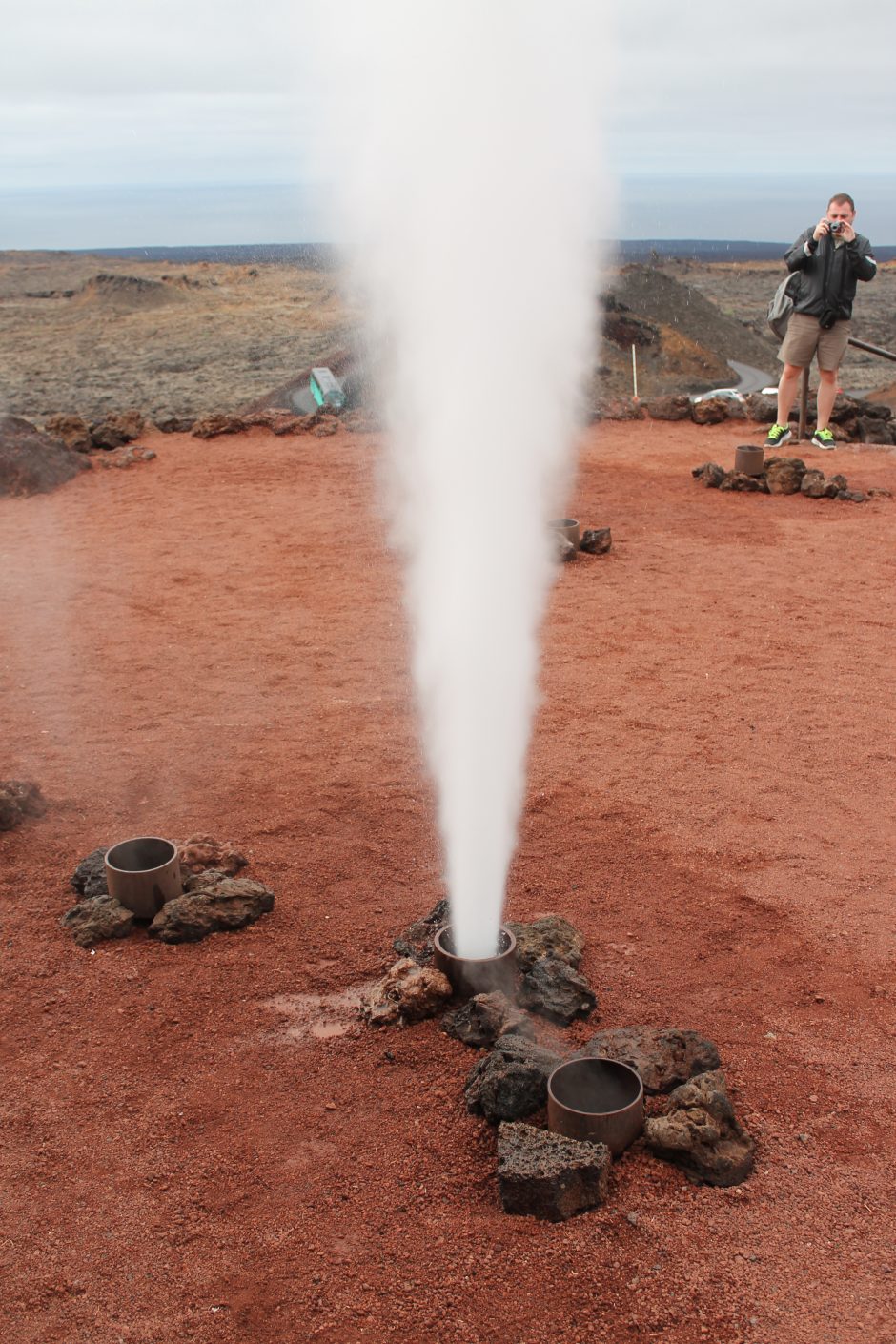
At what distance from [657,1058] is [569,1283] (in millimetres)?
754

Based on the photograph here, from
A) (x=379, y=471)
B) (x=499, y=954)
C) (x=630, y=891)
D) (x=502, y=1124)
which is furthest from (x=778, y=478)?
(x=502, y=1124)

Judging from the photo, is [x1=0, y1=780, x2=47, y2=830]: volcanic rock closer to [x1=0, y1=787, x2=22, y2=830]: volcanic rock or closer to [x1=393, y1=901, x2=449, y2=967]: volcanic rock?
[x1=0, y1=787, x2=22, y2=830]: volcanic rock

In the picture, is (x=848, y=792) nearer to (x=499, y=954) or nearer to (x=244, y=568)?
(x=499, y=954)

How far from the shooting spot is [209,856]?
13.9 feet

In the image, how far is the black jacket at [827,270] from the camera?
10391 mm

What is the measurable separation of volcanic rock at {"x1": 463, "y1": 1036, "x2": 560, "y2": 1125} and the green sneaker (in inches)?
397

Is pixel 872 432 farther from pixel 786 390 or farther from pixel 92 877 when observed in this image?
pixel 92 877

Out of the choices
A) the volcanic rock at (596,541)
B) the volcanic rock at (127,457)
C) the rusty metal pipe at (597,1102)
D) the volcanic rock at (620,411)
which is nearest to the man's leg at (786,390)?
the volcanic rock at (620,411)

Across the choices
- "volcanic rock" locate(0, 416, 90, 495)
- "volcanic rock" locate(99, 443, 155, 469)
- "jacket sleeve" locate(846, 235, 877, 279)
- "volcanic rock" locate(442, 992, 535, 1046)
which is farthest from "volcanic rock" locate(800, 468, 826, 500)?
"volcanic rock" locate(442, 992, 535, 1046)

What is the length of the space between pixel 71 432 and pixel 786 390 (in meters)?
7.69

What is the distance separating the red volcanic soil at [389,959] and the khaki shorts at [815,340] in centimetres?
379

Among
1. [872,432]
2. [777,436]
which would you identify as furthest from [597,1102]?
[872,432]

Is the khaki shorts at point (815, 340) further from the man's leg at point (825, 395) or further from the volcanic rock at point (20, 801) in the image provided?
the volcanic rock at point (20, 801)

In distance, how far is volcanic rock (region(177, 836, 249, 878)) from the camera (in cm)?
420
